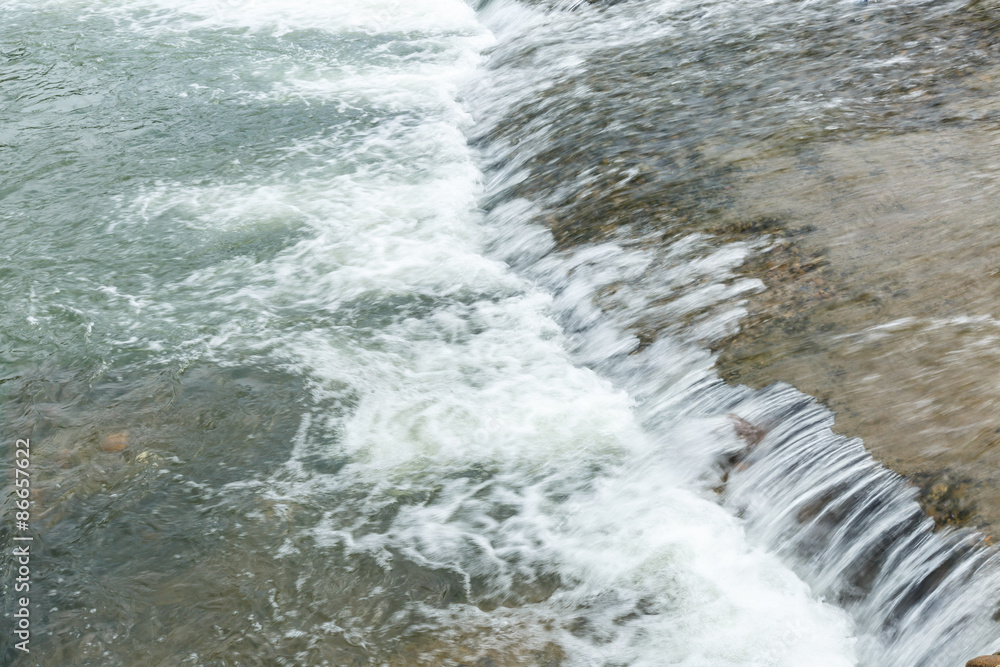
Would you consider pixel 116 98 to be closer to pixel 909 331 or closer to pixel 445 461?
pixel 445 461

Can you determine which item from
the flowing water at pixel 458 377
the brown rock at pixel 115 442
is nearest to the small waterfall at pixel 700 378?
the flowing water at pixel 458 377

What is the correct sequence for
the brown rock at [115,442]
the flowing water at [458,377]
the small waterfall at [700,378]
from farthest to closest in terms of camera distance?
1. the brown rock at [115,442]
2. the flowing water at [458,377]
3. the small waterfall at [700,378]

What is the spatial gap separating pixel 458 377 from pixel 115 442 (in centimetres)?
182

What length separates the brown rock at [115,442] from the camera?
449 cm

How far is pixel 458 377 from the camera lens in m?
5.08

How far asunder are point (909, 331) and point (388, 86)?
667cm

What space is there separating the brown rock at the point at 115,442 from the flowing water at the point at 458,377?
0.07 ft

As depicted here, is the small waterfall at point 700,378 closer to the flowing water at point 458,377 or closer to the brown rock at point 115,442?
the flowing water at point 458,377

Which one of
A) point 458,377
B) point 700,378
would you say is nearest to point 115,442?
point 458,377

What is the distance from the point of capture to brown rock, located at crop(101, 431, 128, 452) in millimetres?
4488

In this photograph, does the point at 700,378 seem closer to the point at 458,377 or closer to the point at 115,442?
the point at 458,377

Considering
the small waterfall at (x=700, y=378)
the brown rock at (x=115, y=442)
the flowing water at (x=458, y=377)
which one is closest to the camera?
the small waterfall at (x=700, y=378)

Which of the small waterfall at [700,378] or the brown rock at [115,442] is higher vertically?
the small waterfall at [700,378]

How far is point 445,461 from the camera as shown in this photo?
4426 millimetres
